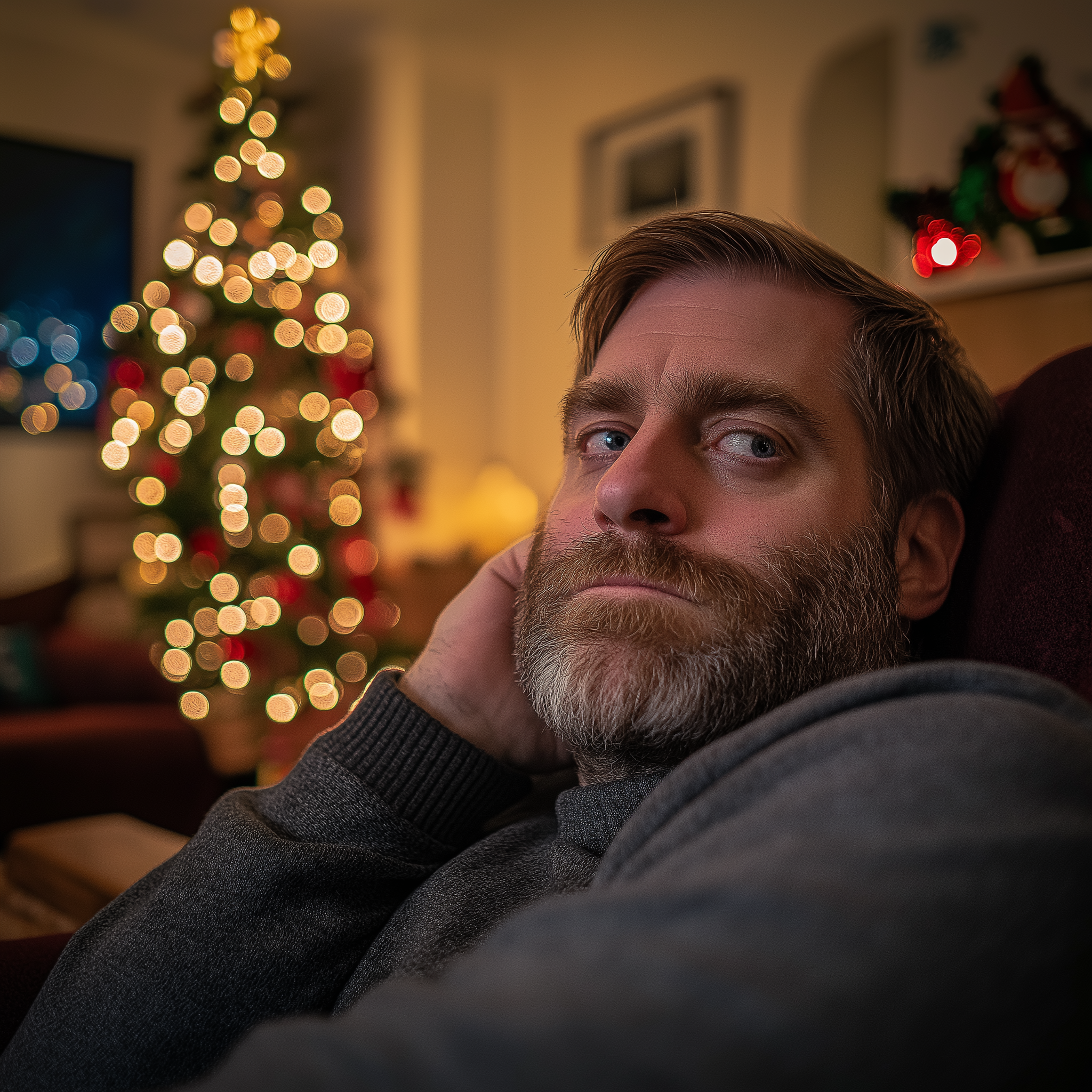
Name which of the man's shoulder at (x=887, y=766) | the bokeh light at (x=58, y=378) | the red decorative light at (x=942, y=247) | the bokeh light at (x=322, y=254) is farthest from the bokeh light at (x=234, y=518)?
the man's shoulder at (x=887, y=766)

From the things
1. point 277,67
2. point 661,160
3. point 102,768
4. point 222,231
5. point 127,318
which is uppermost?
point 277,67

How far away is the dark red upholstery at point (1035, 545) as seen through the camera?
78 cm

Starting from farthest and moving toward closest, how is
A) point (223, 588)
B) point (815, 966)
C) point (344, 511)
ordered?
point (344, 511), point (223, 588), point (815, 966)

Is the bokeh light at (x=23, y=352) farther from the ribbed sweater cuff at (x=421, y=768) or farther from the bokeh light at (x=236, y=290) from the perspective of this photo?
the ribbed sweater cuff at (x=421, y=768)

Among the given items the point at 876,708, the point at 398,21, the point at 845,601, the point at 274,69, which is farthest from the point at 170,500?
the point at 876,708

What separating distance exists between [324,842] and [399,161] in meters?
4.15

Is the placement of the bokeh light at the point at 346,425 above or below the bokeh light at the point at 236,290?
below

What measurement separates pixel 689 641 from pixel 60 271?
4605 millimetres

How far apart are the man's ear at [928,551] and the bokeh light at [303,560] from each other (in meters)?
2.77

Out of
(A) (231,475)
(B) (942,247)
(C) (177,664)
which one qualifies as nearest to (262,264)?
(A) (231,475)

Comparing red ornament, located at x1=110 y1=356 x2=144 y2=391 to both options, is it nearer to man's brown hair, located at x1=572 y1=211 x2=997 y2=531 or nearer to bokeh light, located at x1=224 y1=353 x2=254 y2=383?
bokeh light, located at x1=224 y1=353 x2=254 y2=383

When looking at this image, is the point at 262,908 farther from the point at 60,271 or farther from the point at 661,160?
the point at 60,271

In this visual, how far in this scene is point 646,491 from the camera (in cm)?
88

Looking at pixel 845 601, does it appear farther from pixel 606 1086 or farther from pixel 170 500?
pixel 170 500
